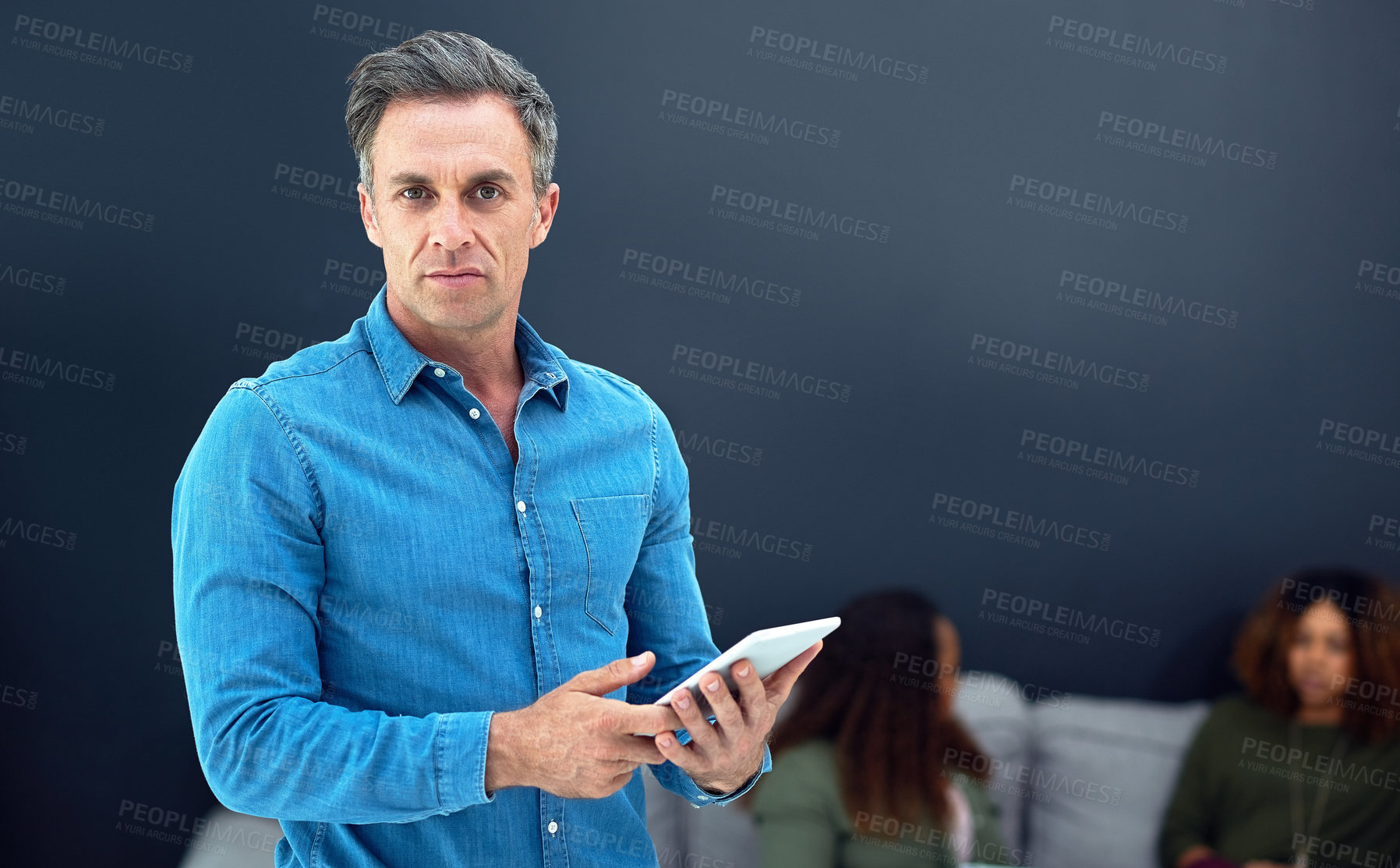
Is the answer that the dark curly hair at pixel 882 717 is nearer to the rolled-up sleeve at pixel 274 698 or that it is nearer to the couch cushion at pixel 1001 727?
the couch cushion at pixel 1001 727

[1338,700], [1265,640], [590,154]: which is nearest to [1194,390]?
[1265,640]

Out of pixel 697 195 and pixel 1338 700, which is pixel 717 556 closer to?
pixel 697 195

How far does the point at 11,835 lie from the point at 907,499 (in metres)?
2.57

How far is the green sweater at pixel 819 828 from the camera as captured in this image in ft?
8.60

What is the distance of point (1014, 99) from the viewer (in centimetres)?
313

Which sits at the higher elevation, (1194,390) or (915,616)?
(1194,390)

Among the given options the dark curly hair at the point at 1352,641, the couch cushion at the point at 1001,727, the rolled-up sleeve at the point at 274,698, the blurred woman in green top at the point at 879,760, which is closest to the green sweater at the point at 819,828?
the blurred woman in green top at the point at 879,760

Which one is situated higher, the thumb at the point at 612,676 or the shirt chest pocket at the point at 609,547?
the shirt chest pocket at the point at 609,547

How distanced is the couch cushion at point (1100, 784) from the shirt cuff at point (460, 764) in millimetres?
2520

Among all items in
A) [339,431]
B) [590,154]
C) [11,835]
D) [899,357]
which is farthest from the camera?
[899,357]

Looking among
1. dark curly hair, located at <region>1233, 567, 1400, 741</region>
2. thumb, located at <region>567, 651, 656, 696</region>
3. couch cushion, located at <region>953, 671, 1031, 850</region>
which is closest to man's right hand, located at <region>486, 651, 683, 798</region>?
thumb, located at <region>567, 651, 656, 696</region>

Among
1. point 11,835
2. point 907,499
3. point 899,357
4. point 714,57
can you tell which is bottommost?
point 11,835

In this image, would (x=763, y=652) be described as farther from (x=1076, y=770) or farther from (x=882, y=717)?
(x=1076, y=770)

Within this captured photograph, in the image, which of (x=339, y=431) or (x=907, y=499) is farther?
(x=907, y=499)
